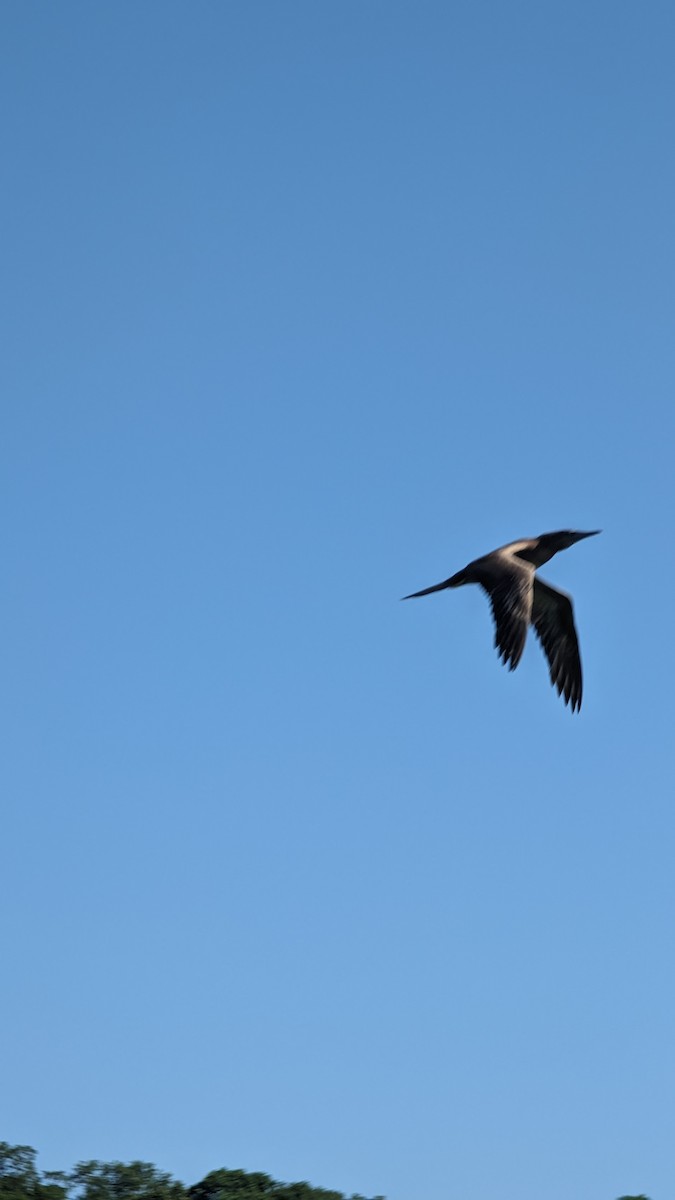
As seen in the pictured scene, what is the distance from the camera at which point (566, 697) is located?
44656 mm

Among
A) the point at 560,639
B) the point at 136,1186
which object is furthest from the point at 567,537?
the point at 136,1186

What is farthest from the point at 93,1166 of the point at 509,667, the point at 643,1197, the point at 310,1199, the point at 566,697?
the point at 509,667

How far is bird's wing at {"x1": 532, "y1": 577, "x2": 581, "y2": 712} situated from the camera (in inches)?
1759

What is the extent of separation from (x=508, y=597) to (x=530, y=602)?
46 cm

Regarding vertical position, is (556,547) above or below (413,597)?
above

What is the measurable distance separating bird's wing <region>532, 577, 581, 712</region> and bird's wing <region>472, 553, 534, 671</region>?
4.94m

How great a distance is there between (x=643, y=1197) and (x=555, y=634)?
280 ft

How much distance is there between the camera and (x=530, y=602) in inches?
1457

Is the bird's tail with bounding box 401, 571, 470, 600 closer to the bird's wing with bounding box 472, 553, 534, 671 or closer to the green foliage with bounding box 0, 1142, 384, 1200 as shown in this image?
the bird's wing with bounding box 472, 553, 534, 671

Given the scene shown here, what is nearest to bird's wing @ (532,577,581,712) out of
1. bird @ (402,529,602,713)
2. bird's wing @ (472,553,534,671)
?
bird @ (402,529,602,713)

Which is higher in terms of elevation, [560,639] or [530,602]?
[560,639]

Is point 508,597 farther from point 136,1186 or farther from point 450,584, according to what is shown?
point 136,1186

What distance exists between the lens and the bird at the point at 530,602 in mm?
35938

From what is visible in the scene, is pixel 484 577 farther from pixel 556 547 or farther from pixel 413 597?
pixel 556 547
